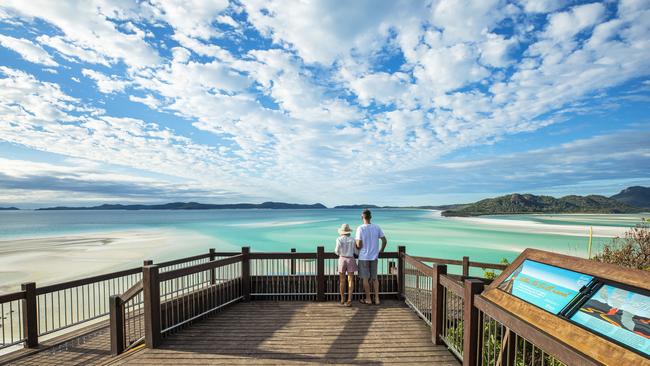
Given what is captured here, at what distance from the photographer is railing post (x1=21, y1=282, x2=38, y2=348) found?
5.26m

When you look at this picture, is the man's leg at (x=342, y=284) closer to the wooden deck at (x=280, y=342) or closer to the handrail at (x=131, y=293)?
the wooden deck at (x=280, y=342)

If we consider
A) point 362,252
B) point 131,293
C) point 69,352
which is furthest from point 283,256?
point 69,352

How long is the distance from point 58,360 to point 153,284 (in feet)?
6.75

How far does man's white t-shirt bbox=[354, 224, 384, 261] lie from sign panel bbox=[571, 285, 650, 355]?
12.4 feet

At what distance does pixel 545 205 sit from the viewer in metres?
123

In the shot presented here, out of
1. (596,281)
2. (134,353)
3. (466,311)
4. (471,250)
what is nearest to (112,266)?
(134,353)

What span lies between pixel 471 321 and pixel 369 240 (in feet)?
8.82

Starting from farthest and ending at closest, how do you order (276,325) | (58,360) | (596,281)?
(276,325) → (58,360) → (596,281)

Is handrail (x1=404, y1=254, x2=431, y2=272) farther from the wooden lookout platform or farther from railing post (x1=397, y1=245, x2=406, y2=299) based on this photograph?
railing post (x1=397, y1=245, x2=406, y2=299)

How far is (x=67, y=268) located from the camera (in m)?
18.5

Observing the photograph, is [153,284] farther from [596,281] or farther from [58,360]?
[596,281]

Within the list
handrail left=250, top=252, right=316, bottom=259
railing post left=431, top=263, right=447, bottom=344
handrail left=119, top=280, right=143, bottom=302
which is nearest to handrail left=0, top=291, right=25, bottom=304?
handrail left=119, top=280, right=143, bottom=302

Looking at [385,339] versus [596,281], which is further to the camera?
[385,339]

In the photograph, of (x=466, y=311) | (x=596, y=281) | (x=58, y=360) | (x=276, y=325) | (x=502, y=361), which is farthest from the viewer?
(x=276, y=325)
